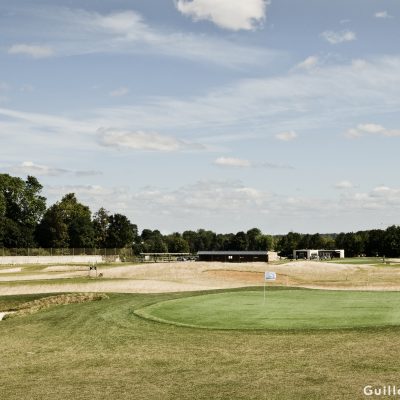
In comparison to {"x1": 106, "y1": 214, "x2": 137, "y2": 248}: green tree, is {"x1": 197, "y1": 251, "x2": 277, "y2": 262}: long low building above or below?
below

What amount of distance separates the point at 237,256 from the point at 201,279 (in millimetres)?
89449

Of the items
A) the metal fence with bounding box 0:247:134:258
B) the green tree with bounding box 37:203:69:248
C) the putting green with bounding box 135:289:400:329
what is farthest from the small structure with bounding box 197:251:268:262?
the putting green with bounding box 135:289:400:329

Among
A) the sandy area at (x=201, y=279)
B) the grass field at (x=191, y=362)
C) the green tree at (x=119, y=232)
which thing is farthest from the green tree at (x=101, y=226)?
the grass field at (x=191, y=362)

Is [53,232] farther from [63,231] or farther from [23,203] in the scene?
[23,203]

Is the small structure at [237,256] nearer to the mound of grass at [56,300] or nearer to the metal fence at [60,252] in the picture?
the metal fence at [60,252]

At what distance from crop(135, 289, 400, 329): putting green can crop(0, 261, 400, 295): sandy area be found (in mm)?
15496

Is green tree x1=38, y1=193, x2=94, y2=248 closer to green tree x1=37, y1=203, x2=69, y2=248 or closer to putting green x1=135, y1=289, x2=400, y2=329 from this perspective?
green tree x1=37, y1=203, x2=69, y2=248

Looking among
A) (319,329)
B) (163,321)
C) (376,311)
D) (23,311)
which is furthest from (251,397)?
(23,311)

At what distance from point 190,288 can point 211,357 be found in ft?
105

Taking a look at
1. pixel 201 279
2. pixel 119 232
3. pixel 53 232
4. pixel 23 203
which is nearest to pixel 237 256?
pixel 119 232

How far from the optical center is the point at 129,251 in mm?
161125

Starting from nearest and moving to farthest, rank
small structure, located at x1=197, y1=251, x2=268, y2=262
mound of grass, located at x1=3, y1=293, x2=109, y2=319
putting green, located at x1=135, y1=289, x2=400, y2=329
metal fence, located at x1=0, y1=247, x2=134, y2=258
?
putting green, located at x1=135, y1=289, x2=400, y2=329 < mound of grass, located at x1=3, y1=293, x2=109, y2=319 < metal fence, located at x1=0, y1=247, x2=134, y2=258 < small structure, located at x1=197, y1=251, x2=268, y2=262

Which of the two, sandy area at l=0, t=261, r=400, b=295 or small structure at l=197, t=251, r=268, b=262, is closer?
sandy area at l=0, t=261, r=400, b=295

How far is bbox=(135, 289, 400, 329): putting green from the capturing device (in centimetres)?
2445
